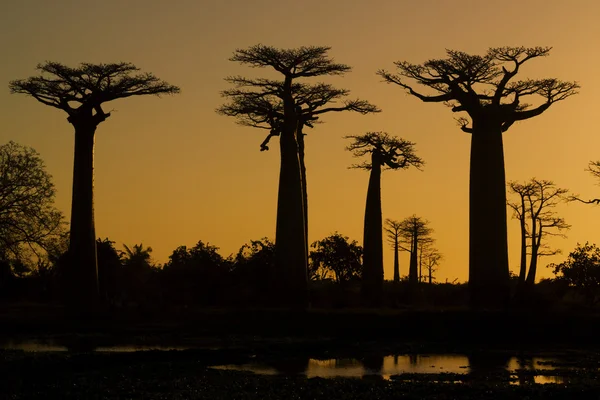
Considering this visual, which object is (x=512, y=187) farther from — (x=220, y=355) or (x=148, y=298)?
(x=220, y=355)

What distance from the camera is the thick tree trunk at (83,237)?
30.9 m

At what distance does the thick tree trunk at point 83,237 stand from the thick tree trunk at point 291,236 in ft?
17.4

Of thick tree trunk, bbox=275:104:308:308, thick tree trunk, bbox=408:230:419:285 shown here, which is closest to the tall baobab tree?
thick tree trunk, bbox=275:104:308:308

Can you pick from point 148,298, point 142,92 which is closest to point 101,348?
point 142,92

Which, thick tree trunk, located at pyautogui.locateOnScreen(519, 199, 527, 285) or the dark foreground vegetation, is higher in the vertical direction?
thick tree trunk, located at pyautogui.locateOnScreen(519, 199, 527, 285)

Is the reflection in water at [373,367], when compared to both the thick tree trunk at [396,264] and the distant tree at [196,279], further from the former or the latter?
the thick tree trunk at [396,264]

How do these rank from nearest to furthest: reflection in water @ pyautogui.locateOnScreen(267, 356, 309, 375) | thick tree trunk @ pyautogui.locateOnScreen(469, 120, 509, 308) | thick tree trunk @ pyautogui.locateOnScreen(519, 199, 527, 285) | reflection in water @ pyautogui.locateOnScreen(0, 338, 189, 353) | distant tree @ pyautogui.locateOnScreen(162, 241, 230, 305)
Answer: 1. reflection in water @ pyautogui.locateOnScreen(267, 356, 309, 375)
2. reflection in water @ pyautogui.locateOnScreen(0, 338, 189, 353)
3. thick tree trunk @ pyautogui.locateOnScreen(469, 120, 509, 308)
4. distant tree @ pyautogui.locateOnScreen(162, 241, 230, 305)
5. thick tree trunk @ pyautogui.locateOnScreen(519, 199, 527, 285)

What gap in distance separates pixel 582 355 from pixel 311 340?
5.62 meters

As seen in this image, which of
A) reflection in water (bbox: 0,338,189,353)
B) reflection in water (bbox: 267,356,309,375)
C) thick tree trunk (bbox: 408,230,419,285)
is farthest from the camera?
thick tree trunk (bbox: 408,230,419,285)

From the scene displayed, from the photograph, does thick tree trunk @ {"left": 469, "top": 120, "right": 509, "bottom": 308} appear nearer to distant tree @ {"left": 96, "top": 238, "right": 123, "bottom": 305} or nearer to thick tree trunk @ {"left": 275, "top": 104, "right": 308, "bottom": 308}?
thick tree trunk @ {"left": 275, "top": 104, "right": 308, "bottom": 308}

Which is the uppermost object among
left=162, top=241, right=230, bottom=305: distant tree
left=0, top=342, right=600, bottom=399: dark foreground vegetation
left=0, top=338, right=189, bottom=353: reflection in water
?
left=162, top=241, right=230, bottom=305: distant tree

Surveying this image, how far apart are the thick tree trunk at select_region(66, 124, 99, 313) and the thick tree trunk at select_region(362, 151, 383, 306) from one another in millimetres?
12035

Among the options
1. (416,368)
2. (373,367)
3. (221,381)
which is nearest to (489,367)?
(416,368)

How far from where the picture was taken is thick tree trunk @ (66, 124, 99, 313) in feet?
102
